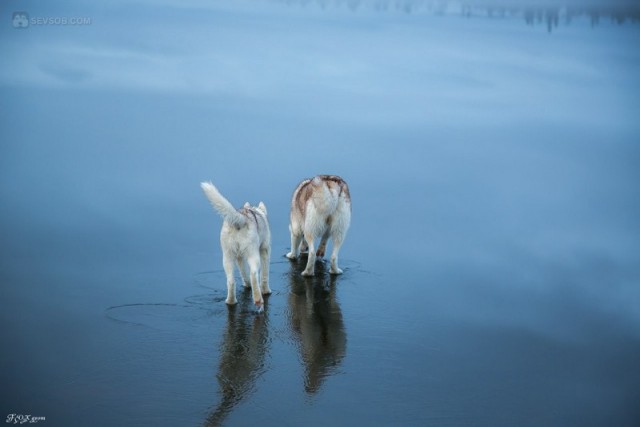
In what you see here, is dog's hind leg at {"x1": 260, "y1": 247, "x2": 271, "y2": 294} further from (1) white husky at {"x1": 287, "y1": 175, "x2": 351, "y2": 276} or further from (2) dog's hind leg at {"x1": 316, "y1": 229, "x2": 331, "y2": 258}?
(2) dog's hind leg at {"x1": 316, "y1": 229, "x2": 331, "y2": 258}

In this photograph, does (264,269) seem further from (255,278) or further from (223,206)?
(223,206)

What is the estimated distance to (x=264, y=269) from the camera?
40.4 feet

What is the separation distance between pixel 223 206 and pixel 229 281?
45.0 inches

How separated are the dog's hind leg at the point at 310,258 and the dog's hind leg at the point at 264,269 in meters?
0.86

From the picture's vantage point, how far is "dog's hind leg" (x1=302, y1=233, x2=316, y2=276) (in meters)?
13.0

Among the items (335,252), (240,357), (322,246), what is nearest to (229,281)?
(240,357)

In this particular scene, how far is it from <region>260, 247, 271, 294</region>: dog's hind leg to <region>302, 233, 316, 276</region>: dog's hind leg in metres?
0.86

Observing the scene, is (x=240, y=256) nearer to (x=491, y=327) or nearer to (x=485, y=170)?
(x=491, y=327)

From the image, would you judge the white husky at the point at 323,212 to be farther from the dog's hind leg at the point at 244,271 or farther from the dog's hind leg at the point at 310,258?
the dog's hind leg at the point at 244,271

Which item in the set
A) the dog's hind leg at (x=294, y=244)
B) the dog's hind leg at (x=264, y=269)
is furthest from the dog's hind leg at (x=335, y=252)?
the dog's hind leg at (x=264, y=269)

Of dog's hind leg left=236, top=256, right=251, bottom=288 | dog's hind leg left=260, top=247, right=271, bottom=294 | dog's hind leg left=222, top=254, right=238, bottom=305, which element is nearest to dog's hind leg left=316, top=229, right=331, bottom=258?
dog's hind leg left=260, top=247, right=271, bottom=294

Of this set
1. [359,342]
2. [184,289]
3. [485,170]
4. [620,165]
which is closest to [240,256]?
[184,289]

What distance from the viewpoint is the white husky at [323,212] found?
42.5ft

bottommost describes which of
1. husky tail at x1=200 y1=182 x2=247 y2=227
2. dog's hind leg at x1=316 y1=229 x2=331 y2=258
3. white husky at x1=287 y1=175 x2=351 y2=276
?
dog's hind leg at x1=316 y1=229 x2=331 y2=258
